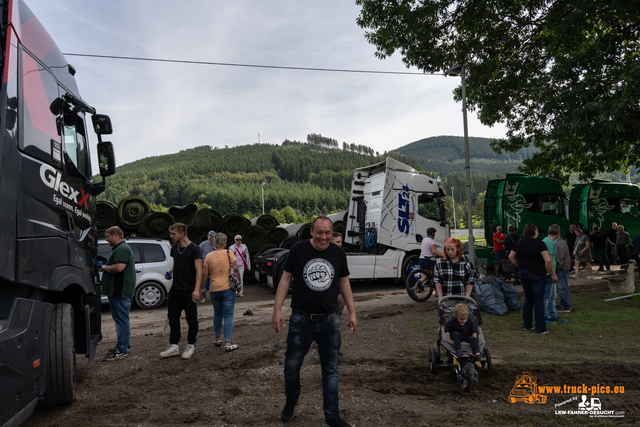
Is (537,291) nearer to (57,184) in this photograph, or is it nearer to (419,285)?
(419,285)

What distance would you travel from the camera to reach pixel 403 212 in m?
12.6

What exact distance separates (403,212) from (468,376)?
856cm

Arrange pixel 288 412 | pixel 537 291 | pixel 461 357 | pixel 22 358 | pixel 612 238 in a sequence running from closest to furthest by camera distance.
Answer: pixel 22 358 → pixel 288 412 → pixel 461 357 → pixel 537 291 → pixel 612 238

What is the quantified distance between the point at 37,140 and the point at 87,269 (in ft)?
5.03

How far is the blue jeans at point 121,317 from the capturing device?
5715 millimetres

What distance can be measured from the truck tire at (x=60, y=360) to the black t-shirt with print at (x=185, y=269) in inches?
73.0

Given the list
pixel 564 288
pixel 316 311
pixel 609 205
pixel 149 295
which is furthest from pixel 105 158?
pixel 609 205

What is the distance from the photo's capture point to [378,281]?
48.4 ft

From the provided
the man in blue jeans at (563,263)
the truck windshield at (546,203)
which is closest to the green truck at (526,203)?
the truck windshield at (546,203)

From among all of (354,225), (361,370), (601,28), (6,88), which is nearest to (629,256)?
(601,28)

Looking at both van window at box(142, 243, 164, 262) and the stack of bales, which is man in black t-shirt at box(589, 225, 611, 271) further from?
van window at box(142, 243, 164, 262)

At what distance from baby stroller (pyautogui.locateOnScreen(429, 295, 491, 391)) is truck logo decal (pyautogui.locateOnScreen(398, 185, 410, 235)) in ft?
24.4

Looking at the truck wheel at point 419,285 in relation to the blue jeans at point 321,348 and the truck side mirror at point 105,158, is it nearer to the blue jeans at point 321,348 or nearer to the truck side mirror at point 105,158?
the blue jeans at point 321,348

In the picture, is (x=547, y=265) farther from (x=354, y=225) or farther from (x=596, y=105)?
(x=354, y=225)
